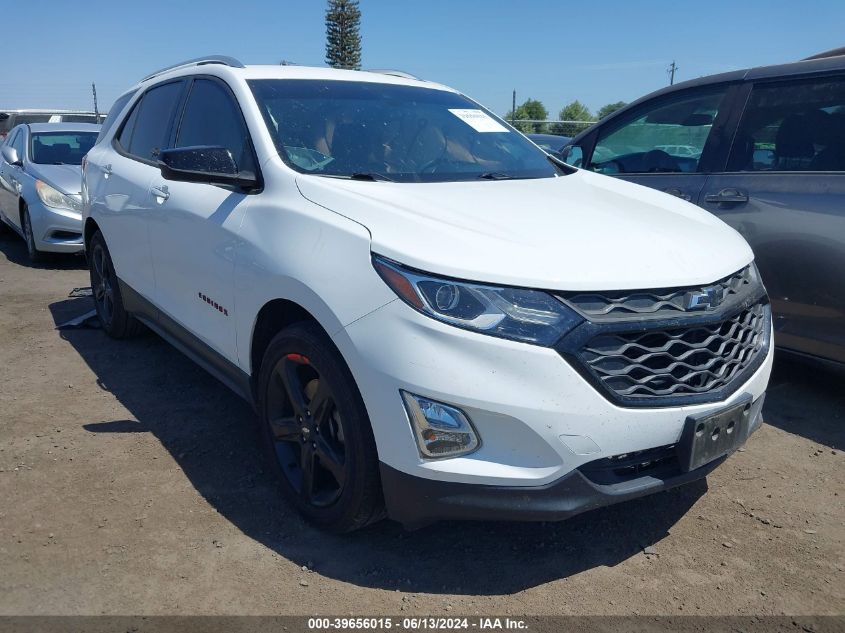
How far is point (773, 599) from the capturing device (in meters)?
2.48

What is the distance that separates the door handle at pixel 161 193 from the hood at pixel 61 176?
14.4 feet

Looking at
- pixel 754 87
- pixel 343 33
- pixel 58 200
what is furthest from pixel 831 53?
pixel 343 33

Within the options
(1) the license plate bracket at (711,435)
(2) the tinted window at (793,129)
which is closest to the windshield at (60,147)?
(2) the tinted window at (793,129)

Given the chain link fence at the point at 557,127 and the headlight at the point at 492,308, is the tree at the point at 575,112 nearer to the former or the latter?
the chain link fence at the point at 557,127

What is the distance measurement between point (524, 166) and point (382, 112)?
75 cm

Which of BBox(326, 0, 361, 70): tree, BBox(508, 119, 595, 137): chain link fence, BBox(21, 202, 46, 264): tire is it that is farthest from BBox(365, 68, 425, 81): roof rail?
BBox(326, 0, 361, 70): tree

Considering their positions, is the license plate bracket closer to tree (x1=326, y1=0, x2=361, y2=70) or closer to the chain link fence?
the chain link fence

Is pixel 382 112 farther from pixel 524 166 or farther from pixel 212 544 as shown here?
Result: pixel 212 544

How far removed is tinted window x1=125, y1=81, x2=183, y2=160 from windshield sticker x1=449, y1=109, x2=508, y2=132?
159cm

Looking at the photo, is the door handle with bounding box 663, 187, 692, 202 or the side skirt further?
the door handle with bounding box 663, 187, 692, 202

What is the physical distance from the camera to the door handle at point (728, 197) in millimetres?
4089

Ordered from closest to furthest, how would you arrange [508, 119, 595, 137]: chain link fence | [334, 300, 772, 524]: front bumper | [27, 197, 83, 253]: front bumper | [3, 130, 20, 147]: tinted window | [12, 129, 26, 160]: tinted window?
[334, 300, 772, 524]: front bumper
[27, 197, 83, 253]: front bumper
[12, 129, 26, 160]: tinted window
[3, 130, 20, 147]: tinted window
[508, 119, 595, 137]: chain link fence

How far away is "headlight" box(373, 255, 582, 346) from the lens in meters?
2.21

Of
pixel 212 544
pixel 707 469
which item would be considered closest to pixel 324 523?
pixel 212 544
